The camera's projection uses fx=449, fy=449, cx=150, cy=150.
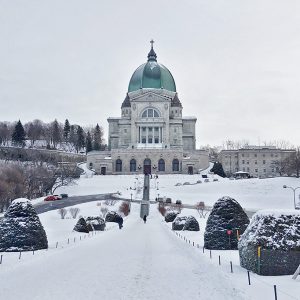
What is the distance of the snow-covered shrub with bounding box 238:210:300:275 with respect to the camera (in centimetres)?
1345

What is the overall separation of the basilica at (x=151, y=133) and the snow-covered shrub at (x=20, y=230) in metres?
Answer: 84.3

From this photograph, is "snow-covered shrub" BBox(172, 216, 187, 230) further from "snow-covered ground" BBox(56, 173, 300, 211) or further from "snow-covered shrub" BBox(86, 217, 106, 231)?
"snow-covered ground" BBox(56, 173, 300, 211)

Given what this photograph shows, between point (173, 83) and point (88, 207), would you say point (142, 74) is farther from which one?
point (88, 207)

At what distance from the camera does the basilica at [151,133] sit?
352ft

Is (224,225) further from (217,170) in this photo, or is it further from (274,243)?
(217,170)

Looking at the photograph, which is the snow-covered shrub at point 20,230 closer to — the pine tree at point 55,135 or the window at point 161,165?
the window at point 161,165

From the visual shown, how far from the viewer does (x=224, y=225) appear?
19953 mm

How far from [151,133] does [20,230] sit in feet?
326

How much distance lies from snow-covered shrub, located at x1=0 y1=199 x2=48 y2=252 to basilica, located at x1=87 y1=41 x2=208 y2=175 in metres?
84.3

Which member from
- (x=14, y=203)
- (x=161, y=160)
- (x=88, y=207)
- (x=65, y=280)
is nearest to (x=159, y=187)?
(x=161, y=160)

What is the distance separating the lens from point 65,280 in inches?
517

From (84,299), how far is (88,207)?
4395 centimetres

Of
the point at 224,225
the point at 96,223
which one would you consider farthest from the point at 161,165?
the point at 224,225

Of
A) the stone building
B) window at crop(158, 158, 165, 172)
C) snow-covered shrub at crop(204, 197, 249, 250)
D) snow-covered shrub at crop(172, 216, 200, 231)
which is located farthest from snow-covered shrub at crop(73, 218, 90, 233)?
the stone building
